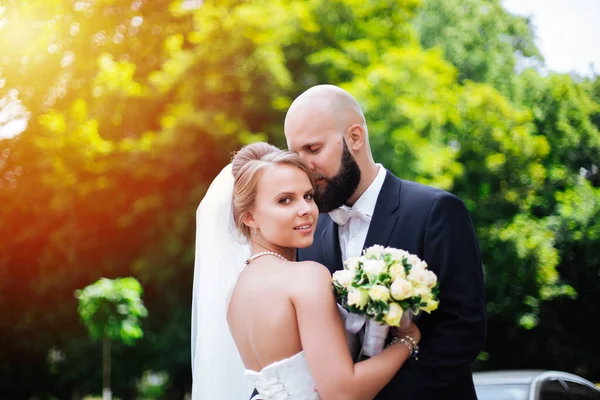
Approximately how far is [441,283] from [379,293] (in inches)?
19.1

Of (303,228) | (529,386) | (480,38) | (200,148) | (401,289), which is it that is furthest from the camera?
(480,38)

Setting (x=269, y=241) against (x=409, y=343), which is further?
(x=269, y=241)

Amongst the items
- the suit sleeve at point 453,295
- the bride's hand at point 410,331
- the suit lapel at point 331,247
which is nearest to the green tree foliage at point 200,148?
the suit lapel at point 331,247

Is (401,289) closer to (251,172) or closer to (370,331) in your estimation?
(370,331)

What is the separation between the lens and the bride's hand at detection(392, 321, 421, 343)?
2756mm

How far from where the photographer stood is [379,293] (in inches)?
98.3

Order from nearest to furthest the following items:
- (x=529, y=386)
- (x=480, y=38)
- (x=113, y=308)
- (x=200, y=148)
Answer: (x=529, y=386)
(x=200, y=148)
(x=113, y=308)
(x=480, y=38)

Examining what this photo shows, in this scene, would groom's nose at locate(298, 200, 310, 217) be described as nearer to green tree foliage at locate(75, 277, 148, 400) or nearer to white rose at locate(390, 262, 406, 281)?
white rose at locate(390, 262, 406, 281)

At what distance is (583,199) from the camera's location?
73.2ft

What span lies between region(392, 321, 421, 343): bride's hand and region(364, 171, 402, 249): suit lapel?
1.44ft

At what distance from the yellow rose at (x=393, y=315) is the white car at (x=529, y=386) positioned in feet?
12.9

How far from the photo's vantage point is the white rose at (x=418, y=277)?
2559mm

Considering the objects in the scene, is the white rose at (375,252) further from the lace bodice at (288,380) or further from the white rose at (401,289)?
the lace bodice at (288,380)

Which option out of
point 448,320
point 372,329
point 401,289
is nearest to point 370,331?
point 372,329
